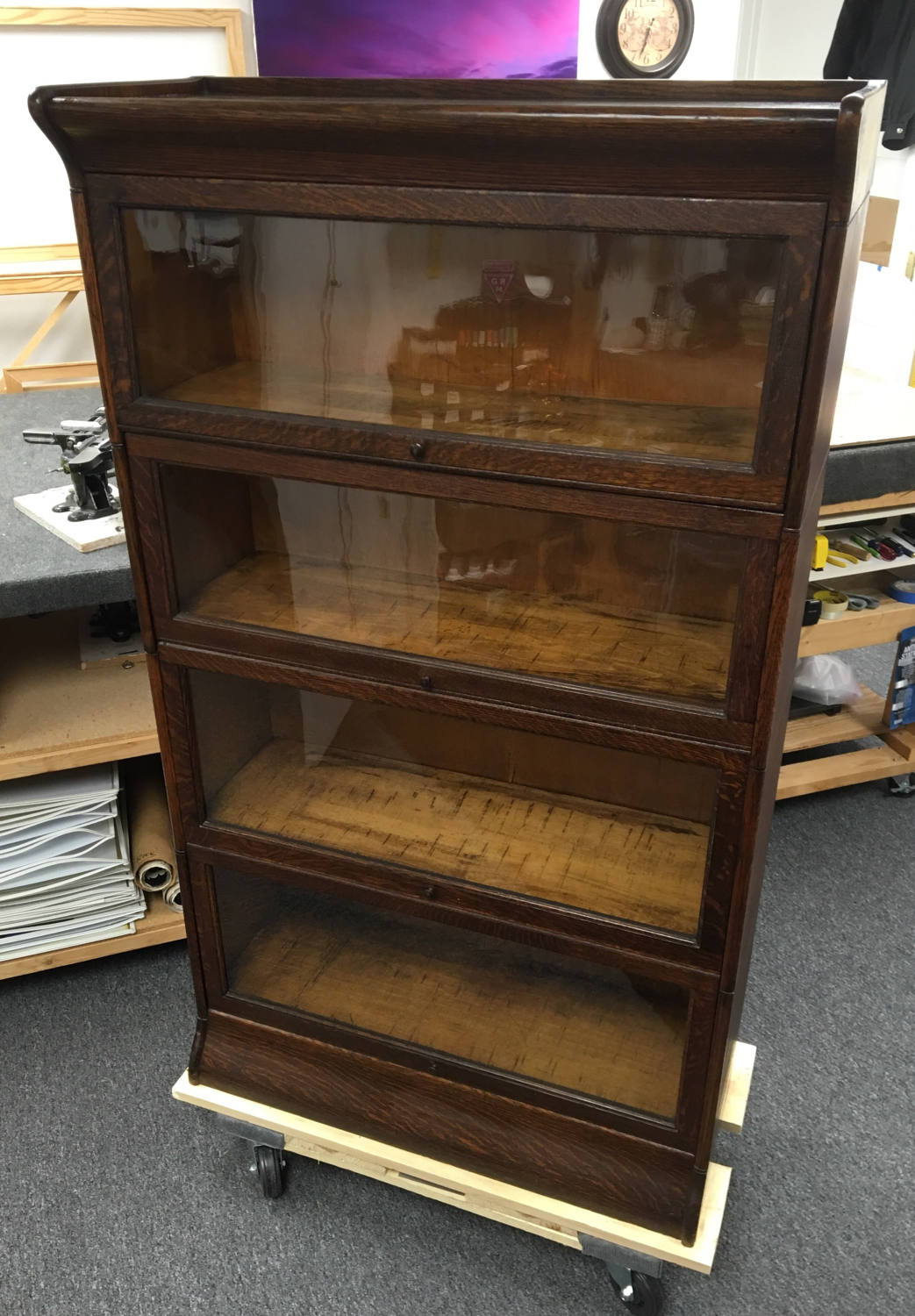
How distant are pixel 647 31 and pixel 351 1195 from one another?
2750 mm

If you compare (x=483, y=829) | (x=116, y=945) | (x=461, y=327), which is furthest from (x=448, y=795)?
(x=116, y=945)

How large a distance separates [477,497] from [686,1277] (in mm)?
1085

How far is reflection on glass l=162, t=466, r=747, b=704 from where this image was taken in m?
1.04

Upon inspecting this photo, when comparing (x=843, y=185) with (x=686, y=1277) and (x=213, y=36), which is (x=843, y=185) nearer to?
(x=686, y=1277)

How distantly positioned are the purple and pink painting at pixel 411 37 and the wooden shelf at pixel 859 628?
155 centimetres

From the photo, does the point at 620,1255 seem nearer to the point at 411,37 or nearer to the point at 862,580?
the point at 862,580

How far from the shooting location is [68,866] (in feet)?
5.65

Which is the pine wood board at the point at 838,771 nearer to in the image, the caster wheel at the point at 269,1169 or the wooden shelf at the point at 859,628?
the wooden shelf at the point at 859,628

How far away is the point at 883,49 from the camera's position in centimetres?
284

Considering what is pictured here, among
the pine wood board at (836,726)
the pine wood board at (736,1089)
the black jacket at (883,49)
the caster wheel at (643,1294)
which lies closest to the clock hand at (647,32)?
the black jacket at (883,49)

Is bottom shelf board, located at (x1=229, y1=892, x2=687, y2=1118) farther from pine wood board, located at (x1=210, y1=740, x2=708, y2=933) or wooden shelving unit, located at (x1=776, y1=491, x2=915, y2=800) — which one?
wooden shelving unit, located at (x1=776, y1=491, x2=915, y2=800)

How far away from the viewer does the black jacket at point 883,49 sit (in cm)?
278

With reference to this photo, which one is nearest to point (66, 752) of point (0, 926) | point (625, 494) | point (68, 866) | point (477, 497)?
point (68, 866)

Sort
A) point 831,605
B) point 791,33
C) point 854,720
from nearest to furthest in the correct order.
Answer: point 831,605, point 854,720, point 791,33
